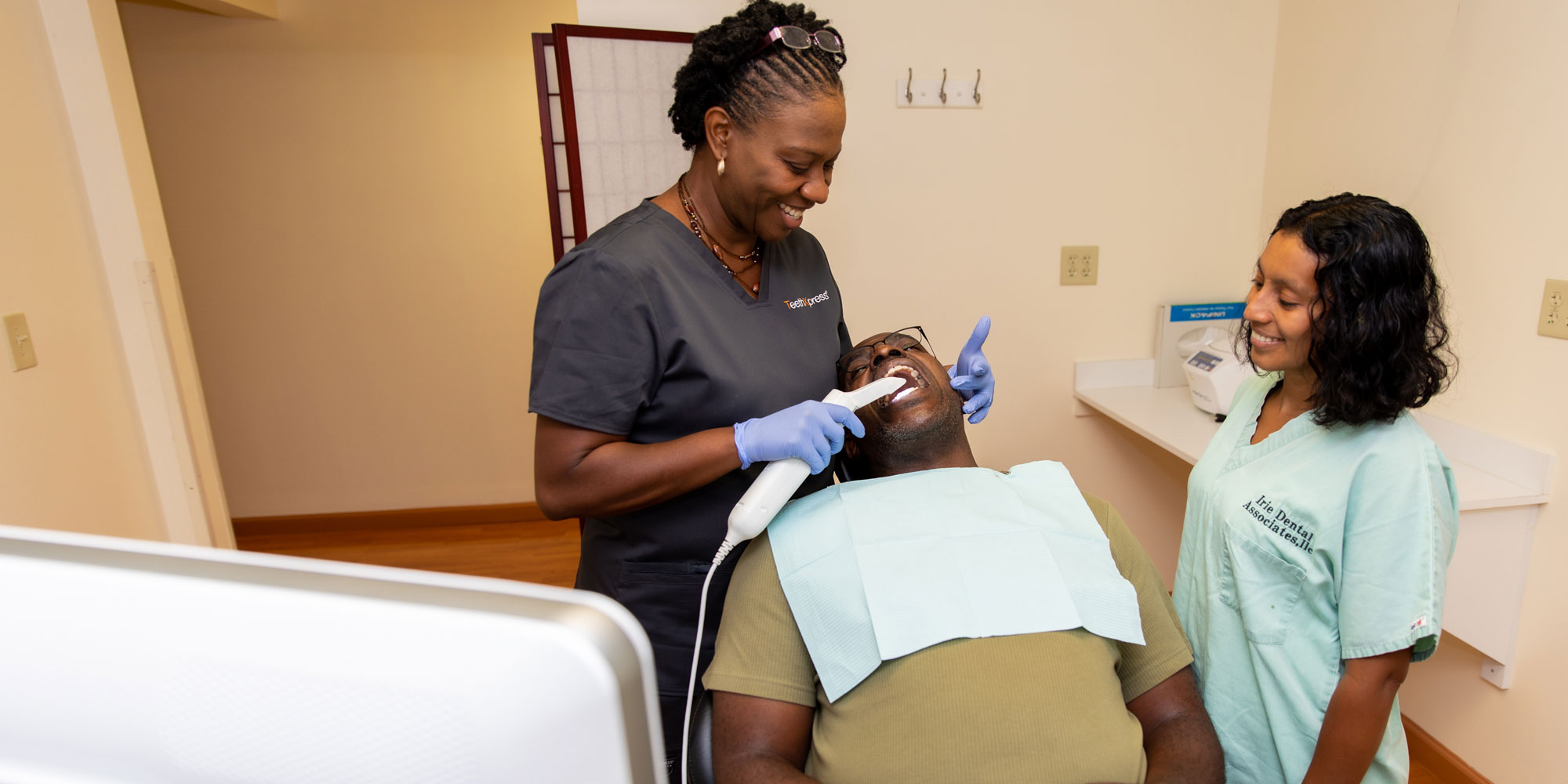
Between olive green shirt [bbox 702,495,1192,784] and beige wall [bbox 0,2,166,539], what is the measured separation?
160 centimetres

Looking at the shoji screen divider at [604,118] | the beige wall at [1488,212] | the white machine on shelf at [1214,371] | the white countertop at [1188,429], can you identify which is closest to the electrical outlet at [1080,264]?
the white countertop at [1188,429]

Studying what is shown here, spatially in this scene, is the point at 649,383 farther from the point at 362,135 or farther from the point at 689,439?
the point at 362,135

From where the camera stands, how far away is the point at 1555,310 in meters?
1.58

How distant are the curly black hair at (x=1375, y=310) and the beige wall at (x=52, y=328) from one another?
2266mm

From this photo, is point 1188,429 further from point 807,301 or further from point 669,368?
point 669,368

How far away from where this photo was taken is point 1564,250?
155 cm

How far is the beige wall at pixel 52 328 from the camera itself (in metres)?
1.62

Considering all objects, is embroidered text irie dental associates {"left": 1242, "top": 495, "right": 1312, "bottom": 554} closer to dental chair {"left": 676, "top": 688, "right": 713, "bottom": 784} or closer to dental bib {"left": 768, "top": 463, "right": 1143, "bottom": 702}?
dental bib {"left": 768, "top": 463, "right": 1143, "bottom": 702}

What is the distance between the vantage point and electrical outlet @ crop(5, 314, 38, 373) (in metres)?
1.60

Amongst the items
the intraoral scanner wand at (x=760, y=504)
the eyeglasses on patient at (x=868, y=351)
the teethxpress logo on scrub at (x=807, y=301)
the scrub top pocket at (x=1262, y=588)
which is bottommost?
the scrub top pocket at (x=1262, y=588)

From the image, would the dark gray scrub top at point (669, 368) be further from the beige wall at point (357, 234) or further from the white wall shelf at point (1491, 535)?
the beige wall at point (357, 234)

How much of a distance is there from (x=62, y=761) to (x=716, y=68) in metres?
1.02

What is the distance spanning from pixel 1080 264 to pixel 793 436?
5.57ft

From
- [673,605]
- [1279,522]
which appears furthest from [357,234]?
[1279,522]
